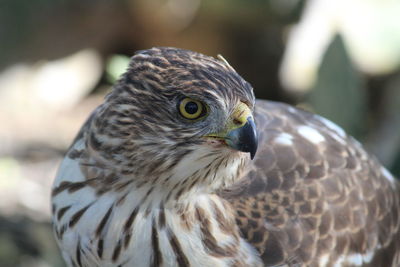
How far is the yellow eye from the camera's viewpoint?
338 cm

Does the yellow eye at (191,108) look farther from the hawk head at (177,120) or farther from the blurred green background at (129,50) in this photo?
the blurred green background at (129,50)

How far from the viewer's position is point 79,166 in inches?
152

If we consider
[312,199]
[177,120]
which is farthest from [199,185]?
[312,199]

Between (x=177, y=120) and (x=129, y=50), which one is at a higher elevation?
(x=177, y=120)

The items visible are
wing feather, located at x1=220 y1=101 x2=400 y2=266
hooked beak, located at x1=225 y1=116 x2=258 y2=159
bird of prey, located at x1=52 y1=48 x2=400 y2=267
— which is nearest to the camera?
hooked beak, located at x1=225 y1=116 x2=258 y2=159

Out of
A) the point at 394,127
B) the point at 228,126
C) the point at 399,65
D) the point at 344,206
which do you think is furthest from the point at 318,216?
the point at 399,65

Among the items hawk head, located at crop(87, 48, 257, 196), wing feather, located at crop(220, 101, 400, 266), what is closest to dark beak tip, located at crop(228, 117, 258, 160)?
hawk head, located at crop(87, 48, 257, 196)

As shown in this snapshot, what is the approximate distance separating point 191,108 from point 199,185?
1.44 ft

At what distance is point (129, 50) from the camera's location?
8875 mm

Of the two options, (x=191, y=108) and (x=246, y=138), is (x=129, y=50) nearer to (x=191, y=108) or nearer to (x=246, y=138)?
(x=191, y=108)

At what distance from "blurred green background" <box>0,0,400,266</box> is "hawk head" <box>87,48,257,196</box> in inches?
133

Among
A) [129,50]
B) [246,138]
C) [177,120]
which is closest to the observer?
[246,138]

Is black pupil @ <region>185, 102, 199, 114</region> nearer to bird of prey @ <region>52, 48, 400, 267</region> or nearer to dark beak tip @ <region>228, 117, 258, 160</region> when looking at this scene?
bird of prey @ <region>52, 48, 400, 267</region>

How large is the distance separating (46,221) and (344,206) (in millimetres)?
3154
